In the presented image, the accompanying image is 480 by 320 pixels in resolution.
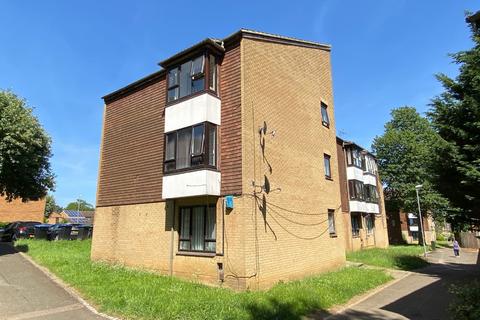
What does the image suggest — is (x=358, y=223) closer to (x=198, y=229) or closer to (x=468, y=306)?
(x=198, y=229)

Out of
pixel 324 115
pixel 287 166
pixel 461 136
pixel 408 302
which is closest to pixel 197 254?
pixel 287 166

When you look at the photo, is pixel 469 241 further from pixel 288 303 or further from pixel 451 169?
pixel 288 303

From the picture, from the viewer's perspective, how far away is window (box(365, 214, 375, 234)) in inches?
1254

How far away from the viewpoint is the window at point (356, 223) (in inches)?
1138

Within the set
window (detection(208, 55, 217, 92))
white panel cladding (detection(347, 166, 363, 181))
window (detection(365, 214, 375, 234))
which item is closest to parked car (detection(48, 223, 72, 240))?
window (detection(208, 55, 217, 92))

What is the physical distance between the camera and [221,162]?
13.5m

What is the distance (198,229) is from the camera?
1388 cm

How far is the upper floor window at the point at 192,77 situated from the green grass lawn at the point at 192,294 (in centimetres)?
741

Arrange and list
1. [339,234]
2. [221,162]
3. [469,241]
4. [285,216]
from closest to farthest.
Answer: [221,162], [285,216], [339,234], [469,241]

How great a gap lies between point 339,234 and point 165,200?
31.3ft

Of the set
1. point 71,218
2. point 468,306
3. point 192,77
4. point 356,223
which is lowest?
point 468,306

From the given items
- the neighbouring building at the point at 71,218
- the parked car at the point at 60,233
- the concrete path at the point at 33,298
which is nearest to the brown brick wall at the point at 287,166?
the concrete path at the point at 33,298

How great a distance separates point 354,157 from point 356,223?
5644mm

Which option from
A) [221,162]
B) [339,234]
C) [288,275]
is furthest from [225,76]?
[339,234]
